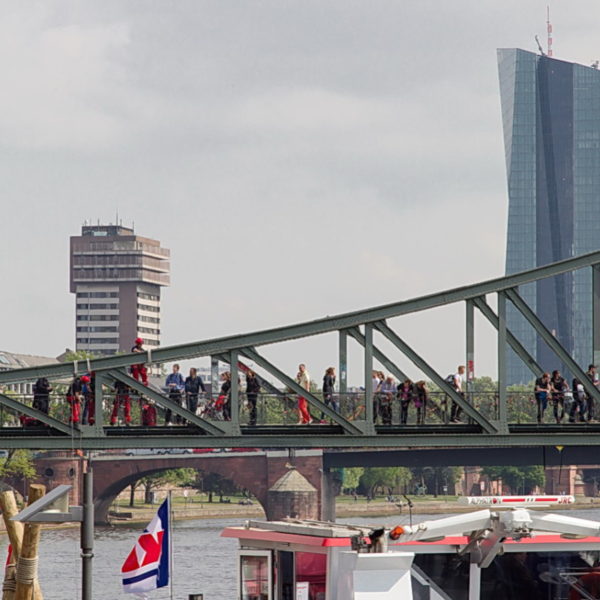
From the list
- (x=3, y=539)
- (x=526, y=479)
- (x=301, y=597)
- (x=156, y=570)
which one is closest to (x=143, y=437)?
(x=156, y=570)

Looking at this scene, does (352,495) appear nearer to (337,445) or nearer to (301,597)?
(337,445)

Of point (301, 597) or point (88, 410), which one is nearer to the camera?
point (301, 597)

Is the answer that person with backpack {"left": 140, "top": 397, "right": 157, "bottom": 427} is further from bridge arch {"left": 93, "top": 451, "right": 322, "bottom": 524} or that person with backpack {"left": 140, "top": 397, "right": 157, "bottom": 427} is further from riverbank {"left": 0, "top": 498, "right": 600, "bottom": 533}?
riverbank {"left": 0, "top": 498, "right": 600, "bottom": 533}

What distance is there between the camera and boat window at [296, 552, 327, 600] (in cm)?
2050

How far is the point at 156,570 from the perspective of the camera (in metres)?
25.5

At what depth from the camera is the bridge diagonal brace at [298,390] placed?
40.7 meters

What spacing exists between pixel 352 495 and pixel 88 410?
5448 inches

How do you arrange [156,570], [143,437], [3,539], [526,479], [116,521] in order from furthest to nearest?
[526,479] → [116,521] → [3,539] → [143,437] → [156,570]

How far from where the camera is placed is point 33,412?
40.2 metres

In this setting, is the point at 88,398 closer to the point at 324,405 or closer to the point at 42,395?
the point at 42,395

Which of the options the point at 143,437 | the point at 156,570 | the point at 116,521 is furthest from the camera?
the point at 116,521

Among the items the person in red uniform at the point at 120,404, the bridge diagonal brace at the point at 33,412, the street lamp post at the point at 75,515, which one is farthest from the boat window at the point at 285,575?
the person in red uniform at the point at 120,404

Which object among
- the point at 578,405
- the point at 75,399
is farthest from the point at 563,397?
the point at 75,399

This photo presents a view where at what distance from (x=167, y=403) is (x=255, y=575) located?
63.1 feet
